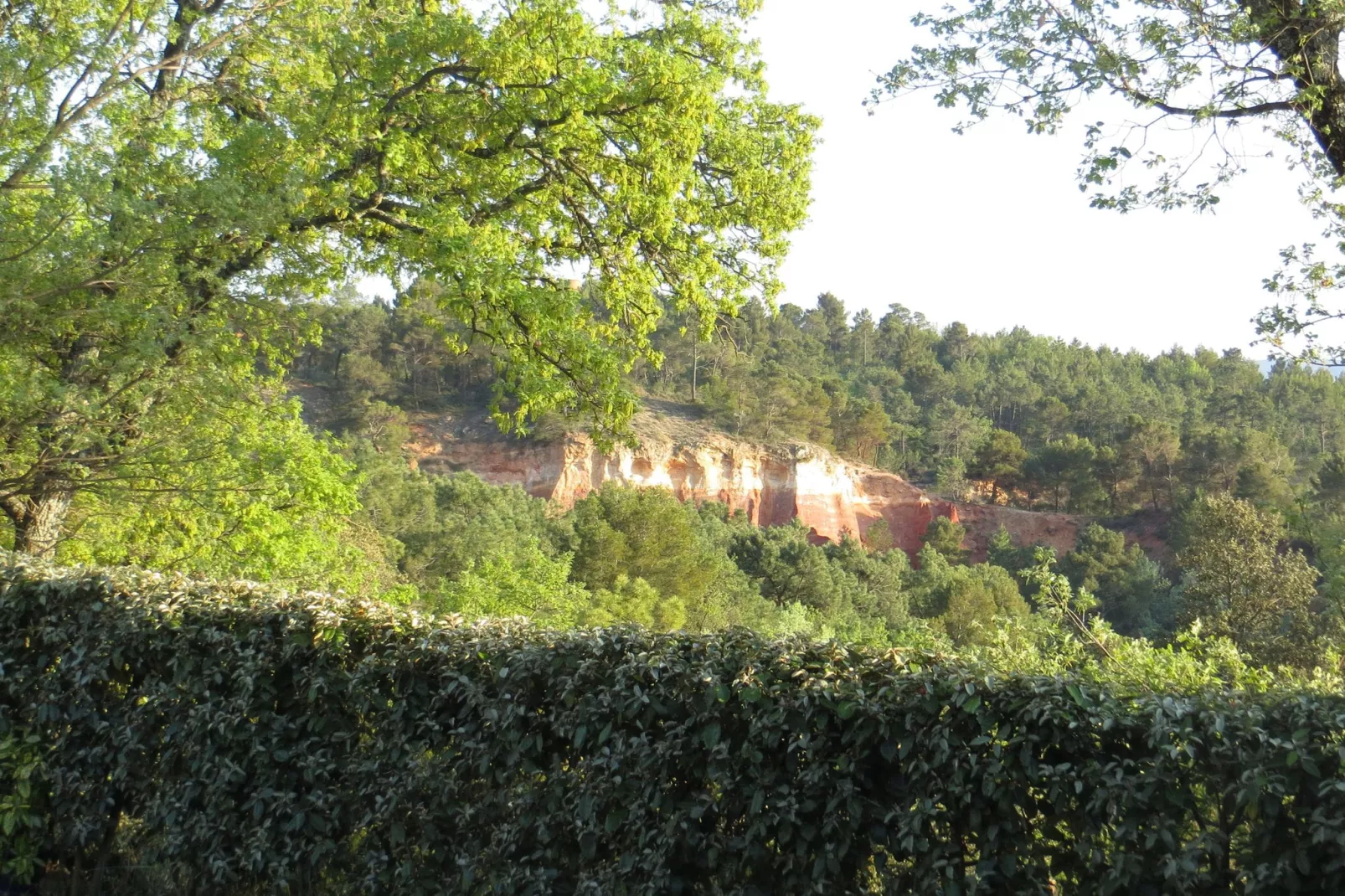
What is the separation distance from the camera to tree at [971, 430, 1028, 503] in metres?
64.0

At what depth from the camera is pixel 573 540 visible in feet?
123

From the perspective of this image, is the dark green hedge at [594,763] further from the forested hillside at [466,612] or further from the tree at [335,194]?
the tree at [335,194]

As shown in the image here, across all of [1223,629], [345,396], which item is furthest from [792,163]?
[345,396]

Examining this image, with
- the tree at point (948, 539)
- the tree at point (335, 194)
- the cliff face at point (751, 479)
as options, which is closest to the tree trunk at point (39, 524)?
the tree at point (335, 194)

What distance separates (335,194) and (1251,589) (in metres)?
27.5

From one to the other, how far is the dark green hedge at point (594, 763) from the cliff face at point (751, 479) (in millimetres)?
50371

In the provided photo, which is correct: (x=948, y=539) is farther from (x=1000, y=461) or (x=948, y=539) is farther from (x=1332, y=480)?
(x=1332, y=480)

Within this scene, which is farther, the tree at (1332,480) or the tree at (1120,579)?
the tree at (1120,579)

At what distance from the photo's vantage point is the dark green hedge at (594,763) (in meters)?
2.71

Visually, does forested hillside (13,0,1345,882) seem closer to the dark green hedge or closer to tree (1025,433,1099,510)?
the dark green hedge

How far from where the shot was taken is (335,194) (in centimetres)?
857

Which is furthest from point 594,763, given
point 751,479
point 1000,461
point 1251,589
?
point 1000,461

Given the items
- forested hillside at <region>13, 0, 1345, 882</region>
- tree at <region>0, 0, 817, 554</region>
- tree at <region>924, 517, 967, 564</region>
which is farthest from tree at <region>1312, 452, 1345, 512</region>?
tree at <region>0, 0, 817, 554</region>

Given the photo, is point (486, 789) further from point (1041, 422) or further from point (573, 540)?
point (1041, 422)
